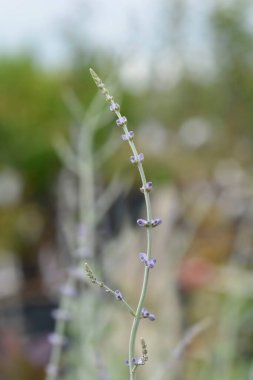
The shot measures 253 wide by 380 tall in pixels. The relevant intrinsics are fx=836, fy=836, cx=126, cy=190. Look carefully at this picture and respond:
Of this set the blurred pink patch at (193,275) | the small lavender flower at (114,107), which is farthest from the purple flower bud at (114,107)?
the blurred pink patch at (193,275)

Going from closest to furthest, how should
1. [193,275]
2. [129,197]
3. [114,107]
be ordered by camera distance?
[114,107] → [193,275] → [129,197]

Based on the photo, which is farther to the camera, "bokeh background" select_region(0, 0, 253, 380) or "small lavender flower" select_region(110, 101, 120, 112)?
"bokeh background" select_region(0, 0, 253, 380)

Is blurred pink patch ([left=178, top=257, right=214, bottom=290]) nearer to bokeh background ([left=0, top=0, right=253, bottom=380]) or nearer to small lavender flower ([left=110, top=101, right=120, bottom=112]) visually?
bokeh background ([left=0, top=0, right=253, bottom=380])

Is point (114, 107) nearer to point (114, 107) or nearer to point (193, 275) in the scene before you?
point (114, 107)

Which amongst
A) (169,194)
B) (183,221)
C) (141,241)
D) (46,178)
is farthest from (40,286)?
(169,194)

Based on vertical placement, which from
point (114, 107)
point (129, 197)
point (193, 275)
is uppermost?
point (129, 197)

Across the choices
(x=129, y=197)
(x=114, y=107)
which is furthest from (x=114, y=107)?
(x=129, y=197)

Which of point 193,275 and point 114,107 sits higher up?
point 193,275

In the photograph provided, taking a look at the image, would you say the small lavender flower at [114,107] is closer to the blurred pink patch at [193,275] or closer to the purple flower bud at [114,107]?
the purple flower bud at [114,107]

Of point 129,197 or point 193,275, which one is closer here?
point 193,275

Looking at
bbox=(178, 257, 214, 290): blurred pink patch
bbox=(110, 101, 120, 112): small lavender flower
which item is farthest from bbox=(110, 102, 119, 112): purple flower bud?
bbox=(178, 257, 214, 290): blurred pink patch
